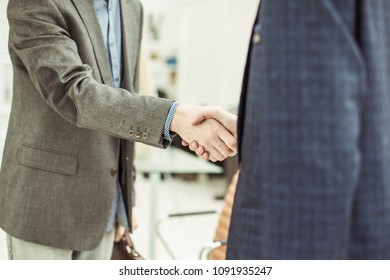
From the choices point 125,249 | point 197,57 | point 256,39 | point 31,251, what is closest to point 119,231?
point 125,249

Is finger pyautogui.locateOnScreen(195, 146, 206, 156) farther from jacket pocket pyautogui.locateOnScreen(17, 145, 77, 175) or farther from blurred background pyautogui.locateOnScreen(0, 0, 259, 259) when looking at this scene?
blurred background pyautogui.locateOnScreen(0, 0, 259, 259)

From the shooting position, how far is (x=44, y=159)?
1.17 m

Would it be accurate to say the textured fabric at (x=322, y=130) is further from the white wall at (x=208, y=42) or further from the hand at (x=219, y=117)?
the white wall at (x=208, y=42)

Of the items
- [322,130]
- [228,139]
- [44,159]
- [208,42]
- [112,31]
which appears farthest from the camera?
[208,42]

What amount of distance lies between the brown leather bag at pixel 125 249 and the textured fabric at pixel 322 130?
0.92 metres

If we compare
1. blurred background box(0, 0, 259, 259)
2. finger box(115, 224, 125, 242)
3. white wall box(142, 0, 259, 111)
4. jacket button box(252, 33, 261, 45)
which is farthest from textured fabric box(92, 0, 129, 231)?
white wall box(142, 0, 259, 111)

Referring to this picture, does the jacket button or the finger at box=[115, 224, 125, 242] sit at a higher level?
the jacket button

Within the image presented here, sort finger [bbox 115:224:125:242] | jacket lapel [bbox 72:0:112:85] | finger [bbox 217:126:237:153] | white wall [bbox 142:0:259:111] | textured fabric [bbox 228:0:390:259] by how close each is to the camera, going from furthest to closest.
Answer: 1. white wall [bbox 142:0:259:111]
2. finger [bbox 115:224:125:242]
3. jacket lapel [bbox 72:0:112:85]
4. finger [bbox 217:126:237:153]
5. textured fabric [bbox 228:0:390:259]

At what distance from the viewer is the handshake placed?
A: 1.02 meters

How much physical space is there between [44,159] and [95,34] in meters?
0.38

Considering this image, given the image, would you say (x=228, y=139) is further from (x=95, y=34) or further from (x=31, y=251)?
(x=31, y=251)

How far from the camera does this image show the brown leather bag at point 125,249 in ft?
4.95

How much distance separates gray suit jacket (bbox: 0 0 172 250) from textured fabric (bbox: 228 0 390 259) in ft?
1.46

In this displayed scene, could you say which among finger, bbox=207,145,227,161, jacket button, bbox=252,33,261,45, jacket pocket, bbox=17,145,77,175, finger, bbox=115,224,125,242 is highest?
jacket button, bbox=252,33,261,45
